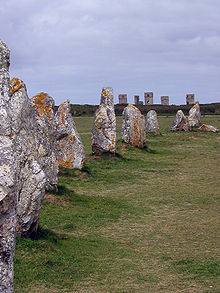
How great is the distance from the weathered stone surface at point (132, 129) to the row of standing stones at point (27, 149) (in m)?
2.95

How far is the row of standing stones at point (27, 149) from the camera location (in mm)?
3869

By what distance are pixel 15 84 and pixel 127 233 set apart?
372 cm

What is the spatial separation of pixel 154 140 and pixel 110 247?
676 inches

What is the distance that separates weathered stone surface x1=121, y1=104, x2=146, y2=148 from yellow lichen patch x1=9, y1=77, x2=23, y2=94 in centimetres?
1285

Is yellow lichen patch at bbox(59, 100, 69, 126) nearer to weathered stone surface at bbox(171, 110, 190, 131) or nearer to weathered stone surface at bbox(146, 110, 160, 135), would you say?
weathered stone surface at bbox(146, 110, 160, 135)

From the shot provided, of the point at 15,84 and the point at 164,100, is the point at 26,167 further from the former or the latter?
the point at 164,100

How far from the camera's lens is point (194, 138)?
26.0m

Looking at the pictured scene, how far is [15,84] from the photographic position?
829 centimetres

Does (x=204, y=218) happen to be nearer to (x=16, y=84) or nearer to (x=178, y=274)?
(x=178, y=274)

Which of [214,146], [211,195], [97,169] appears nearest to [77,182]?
[97,169]

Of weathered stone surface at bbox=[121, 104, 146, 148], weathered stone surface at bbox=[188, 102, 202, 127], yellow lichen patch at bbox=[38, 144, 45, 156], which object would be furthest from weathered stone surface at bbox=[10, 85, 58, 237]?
weathered stone surface at bbox=[188, 102, 202, 127]

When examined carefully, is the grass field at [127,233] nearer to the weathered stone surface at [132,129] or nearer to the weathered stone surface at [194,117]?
the weathered stone surface at [132,129]

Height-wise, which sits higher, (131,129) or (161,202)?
(131,129)

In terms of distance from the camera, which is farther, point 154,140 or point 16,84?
point 154,140
